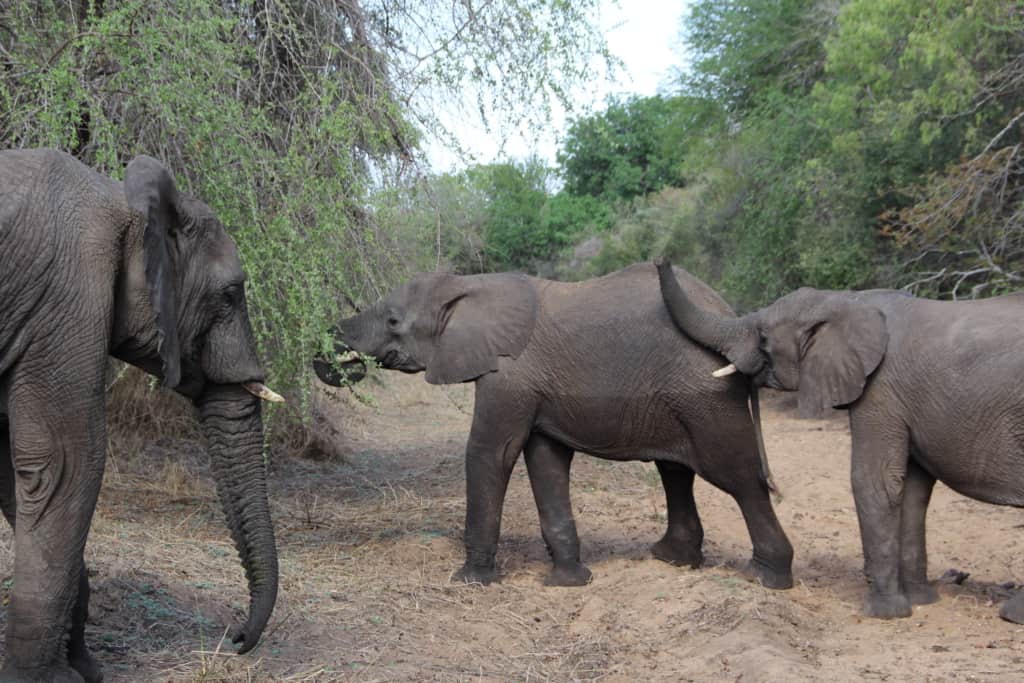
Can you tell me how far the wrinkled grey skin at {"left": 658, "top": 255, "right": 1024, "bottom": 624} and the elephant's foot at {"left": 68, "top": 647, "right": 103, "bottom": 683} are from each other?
12.8 feet

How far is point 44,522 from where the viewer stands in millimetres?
3918

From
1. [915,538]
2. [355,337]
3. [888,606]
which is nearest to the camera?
[888,606]

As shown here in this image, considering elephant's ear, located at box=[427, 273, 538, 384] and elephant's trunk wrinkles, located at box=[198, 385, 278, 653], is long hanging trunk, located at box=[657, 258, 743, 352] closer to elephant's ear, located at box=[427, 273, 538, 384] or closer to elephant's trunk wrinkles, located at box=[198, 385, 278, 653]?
elephant's ear, located at box=[427, 273, 538, 384]

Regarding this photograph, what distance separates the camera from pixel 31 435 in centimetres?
387

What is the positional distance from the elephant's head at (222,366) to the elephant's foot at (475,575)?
2832mm

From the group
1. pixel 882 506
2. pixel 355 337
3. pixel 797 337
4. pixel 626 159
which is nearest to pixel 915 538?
pixel 882 506

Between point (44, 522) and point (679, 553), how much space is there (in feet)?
15.6

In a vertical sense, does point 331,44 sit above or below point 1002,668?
above

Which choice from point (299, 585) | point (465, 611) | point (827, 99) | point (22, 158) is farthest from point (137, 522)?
point (827, 99)

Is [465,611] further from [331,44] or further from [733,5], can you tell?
[733,5]

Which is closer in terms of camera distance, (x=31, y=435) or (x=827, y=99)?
(x=31, y=435)

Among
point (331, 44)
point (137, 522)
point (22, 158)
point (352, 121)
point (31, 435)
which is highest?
point (331, 44)

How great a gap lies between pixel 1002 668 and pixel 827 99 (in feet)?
39.6

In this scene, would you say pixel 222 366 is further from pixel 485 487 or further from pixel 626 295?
pixel 626 295
